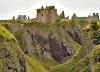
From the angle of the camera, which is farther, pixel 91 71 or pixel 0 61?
pixel 0 61

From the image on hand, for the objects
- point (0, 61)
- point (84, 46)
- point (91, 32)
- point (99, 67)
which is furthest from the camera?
point (0, 61)

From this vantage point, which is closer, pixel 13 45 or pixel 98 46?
pixel 98 46

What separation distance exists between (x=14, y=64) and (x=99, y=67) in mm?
71644

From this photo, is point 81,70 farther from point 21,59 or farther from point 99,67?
point 21,59

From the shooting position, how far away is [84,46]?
401 ft

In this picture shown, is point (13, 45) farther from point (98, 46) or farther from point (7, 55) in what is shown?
point (98, 46)

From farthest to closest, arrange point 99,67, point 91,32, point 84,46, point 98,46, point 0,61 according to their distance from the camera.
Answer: point 0,61 → point 84,46 → point 91,32 → point 98,46 → point 99,67

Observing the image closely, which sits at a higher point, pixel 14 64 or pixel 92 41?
pixel 92 41

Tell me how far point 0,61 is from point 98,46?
64.7m

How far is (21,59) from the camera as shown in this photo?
171 meters

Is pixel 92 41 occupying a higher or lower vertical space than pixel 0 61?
higher

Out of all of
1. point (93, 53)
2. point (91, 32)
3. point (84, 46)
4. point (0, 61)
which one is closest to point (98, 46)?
point (93, 53)

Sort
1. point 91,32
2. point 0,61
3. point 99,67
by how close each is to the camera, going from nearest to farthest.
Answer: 1. point 99,67
2. point 91,32
3. point 0,61

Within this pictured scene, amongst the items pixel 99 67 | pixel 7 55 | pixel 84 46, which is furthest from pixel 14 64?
pixel 99 67
